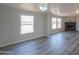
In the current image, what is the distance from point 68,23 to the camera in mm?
2416

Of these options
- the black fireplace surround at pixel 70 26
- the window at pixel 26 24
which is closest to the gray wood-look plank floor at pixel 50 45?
the black fireplace surround at pixel 70 26

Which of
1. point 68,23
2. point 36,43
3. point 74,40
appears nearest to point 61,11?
point 68,23

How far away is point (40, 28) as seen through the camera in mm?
2379

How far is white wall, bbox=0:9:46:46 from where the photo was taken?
7.27 ft

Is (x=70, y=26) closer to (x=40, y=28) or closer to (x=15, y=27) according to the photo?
(x=40, y=28)

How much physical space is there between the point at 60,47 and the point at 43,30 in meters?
0.54

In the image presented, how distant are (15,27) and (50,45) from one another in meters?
0.82

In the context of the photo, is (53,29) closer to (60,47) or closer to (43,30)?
(43,30)

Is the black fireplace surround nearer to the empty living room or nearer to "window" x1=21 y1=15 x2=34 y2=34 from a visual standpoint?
the empty living room

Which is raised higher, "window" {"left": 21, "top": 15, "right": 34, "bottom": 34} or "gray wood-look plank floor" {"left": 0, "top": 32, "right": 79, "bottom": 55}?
"window" {"left": 21, "top": 15, "right": 34, "bottom": 34}

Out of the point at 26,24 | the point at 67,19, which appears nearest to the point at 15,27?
the point at 26,24

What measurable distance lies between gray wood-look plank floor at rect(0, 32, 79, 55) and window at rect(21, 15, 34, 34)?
24cm

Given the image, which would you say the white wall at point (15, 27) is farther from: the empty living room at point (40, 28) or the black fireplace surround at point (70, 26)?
the black fireplace surround at point (70, 26)

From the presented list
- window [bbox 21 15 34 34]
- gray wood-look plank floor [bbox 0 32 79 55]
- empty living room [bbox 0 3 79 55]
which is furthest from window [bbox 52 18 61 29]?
window [bbox 21 15 34 34]
